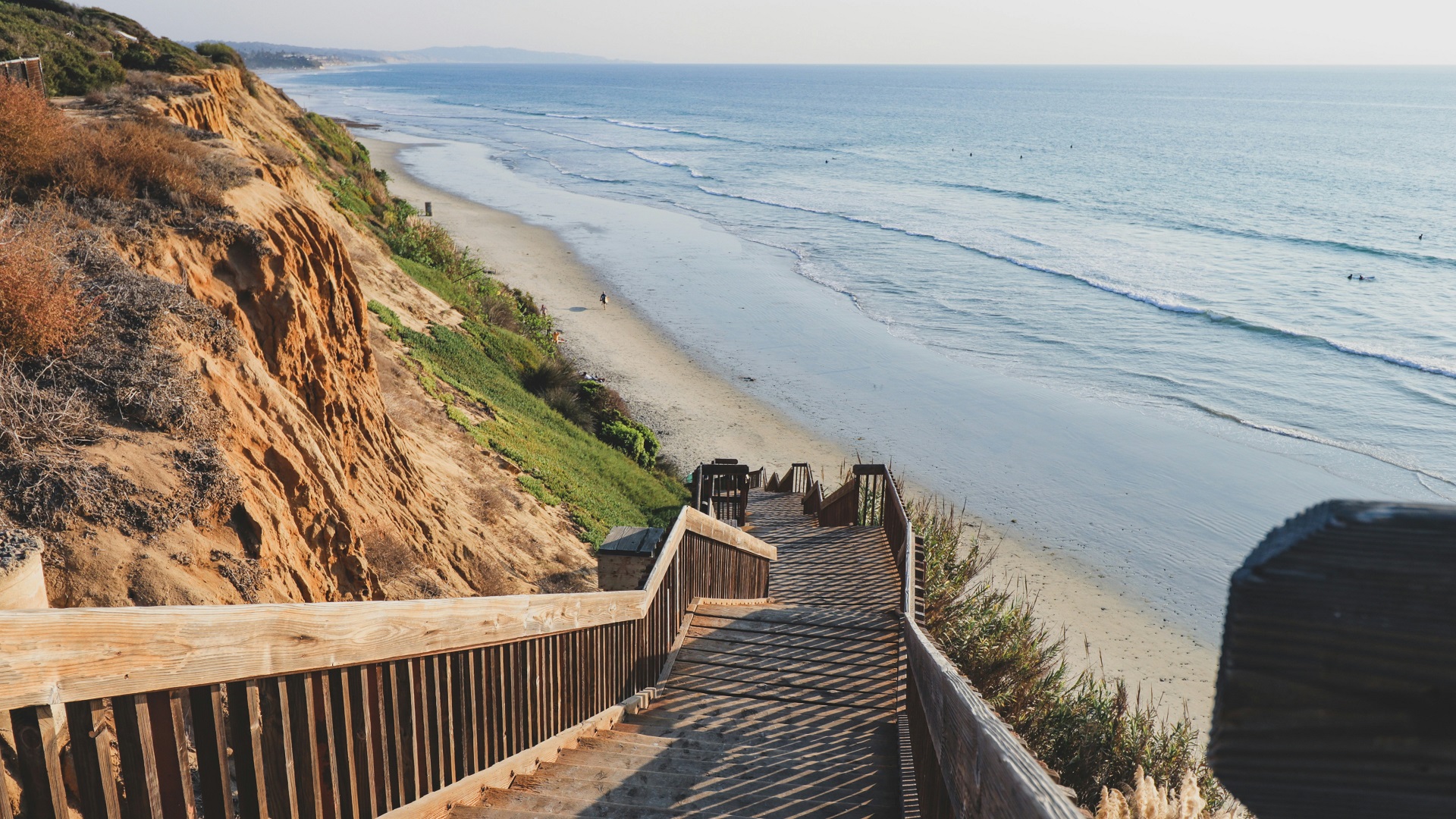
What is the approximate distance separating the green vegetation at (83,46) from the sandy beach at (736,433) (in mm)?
9022

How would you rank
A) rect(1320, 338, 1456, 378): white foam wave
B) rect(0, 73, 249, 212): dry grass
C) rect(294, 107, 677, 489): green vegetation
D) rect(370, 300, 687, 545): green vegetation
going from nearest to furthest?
rect(0, 73, 249, 212): dry grass
rect(370, 300, 687, 545): green vegetation
rect(294, 107, 677, 489): green vegetation
rect(1320, 338, 1456, 378): white foam wave

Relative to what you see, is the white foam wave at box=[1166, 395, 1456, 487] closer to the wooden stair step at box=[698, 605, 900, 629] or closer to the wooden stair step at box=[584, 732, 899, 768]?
the wooden stair step at box=[698, 605, 900, 629]

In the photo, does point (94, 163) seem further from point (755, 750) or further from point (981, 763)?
point (981, 763)

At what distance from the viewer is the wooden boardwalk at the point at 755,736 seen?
14.7 ft

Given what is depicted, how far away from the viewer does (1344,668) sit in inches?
34.0

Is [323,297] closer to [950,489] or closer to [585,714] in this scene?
[585,714]

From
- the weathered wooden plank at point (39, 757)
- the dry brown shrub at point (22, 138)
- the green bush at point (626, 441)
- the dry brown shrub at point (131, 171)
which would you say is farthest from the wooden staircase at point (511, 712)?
the green bush at point (626, 441)

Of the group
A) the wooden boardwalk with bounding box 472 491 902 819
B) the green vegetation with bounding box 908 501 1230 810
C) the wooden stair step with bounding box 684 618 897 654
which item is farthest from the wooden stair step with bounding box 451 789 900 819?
the green vegetation with bounding box 908 501 1230 810

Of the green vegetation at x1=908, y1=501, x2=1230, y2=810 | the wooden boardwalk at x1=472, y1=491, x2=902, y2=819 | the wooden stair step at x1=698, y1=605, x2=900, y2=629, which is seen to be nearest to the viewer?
the wooden boardwalk at x1=472, y1=491, x2=902, y2=819

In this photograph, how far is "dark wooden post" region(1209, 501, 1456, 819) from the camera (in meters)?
0.83

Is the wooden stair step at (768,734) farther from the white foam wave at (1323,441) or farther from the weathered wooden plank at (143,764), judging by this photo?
the white foam wave at (1323,441)

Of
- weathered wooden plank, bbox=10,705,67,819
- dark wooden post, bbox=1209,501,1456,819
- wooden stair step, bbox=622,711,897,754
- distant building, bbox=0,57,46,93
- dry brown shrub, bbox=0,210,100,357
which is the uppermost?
distant building, bbox=0,57,46,93

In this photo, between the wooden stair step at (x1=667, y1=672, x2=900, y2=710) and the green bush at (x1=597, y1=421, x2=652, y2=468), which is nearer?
the wooden stair step at (x1=667, y1=672, x2=900, y2=710)

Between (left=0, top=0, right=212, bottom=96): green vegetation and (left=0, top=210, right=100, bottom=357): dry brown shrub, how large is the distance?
1636 centimetres
